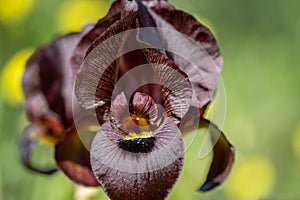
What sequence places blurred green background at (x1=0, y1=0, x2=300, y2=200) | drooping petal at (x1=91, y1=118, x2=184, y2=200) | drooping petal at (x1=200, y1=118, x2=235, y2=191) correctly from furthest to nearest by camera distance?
blurred green background at (x1=0, y1=0, x2=300, y2=200) < drooping petal at (x1=200, y1=118, x2=235, y2=191) < drooping petal at (x1=91, y1=118, x2=184, y2=200)

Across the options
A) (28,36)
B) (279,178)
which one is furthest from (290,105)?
(28,36)

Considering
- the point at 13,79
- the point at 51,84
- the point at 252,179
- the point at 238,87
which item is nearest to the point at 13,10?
the point at 13,79

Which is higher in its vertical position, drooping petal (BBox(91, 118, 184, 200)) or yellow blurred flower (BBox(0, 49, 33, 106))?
drooping petal (BBox(91, 118, 184, 200))

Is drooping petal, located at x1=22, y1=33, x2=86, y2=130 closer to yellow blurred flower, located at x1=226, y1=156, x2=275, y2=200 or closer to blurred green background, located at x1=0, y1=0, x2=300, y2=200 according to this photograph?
blurred green background, located at x1=0, y1=0, x2=300, y2=200

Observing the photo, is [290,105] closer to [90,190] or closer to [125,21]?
[90,190]

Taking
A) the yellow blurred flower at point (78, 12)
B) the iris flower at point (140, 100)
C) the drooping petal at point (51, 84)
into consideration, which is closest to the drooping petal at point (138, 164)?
the iris flower at point (140, 100)

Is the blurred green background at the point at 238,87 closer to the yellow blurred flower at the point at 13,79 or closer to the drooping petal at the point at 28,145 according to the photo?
the yellow blurred flower at the point at 13,79

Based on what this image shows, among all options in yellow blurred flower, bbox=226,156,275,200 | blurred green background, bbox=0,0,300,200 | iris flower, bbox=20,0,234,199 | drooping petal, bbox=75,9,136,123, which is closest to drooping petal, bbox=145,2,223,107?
iris flower, bbox=20,0,234,199
